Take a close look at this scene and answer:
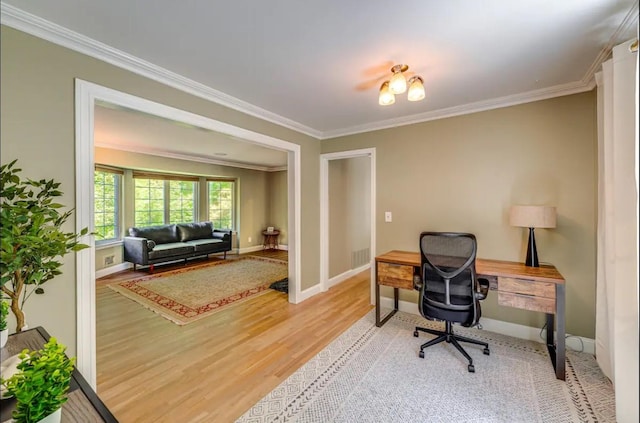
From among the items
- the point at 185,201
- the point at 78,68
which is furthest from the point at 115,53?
the point at 185,201

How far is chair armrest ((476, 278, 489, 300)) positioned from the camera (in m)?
2.17

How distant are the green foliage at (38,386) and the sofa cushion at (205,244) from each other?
5.26m


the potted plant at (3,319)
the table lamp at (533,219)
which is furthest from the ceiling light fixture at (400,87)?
the potted plant at (3,319)

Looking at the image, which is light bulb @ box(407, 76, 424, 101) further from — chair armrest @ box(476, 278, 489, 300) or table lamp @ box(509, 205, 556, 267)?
chair armrest @ box(476, 278, 489, 300)

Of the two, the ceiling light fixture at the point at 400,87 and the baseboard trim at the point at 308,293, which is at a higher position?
the ceiling light fixture at the point at 400,87

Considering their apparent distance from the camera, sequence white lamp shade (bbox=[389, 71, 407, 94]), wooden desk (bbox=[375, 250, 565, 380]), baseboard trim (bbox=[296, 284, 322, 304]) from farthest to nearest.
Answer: baseboard trim (bbox=[296, 284, 322, 304]) → wooden desk (bbox=[375, 250, 565, 380]) → white lamp shade (bbox=[389, 71, 407, 94])

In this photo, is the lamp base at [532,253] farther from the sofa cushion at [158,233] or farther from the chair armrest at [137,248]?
the sofa cushion at [158,233]

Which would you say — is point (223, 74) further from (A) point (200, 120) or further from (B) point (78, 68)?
(B) point (78, 68)

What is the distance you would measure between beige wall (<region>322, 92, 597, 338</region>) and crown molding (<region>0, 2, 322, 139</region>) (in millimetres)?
1972

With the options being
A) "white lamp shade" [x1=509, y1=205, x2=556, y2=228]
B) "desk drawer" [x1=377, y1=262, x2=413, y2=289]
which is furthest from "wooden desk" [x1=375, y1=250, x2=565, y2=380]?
"white lamp shade" [x1=509, y1=205, x2=556, y2=228]

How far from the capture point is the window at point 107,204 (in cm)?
495

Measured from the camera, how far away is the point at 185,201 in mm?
6504

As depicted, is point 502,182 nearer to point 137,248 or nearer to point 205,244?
point 205,244

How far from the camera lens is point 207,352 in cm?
243
